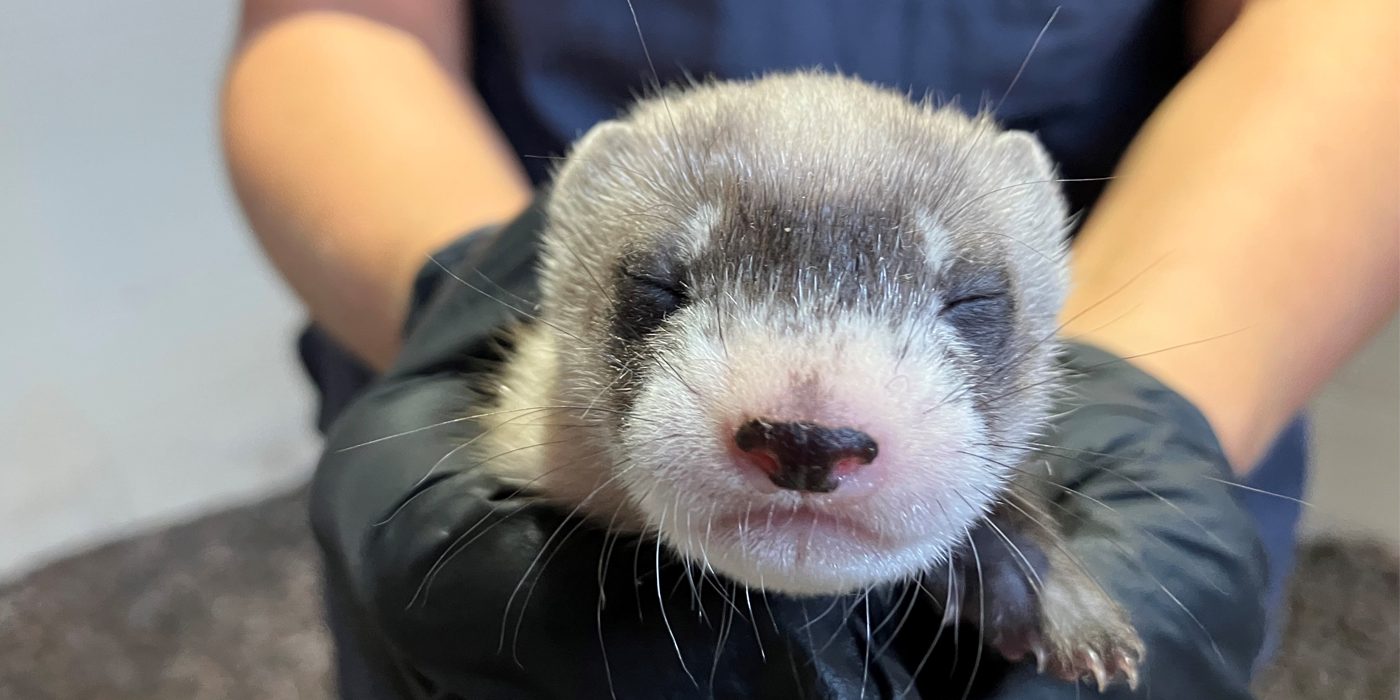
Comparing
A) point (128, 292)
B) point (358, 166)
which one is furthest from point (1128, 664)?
point (128, 292)

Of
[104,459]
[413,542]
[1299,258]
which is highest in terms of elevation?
[1299,258]

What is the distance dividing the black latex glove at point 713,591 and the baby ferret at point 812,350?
49 millimetres

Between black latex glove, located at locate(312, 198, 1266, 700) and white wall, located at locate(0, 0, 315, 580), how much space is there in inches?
72.8

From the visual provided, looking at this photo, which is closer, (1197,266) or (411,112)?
(1197,266)

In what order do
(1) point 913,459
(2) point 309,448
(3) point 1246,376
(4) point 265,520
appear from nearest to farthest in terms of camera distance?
(1) point 913,459, (3) point 1246,376, (4) point 265,520, (2) point 309,448

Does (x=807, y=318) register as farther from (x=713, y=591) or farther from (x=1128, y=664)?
(x=1128, y=664)

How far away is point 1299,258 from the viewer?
1.14 meters

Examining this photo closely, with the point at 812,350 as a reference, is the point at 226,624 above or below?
below

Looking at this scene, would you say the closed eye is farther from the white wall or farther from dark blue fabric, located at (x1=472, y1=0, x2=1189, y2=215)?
the white wall

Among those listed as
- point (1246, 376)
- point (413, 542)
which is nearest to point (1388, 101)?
point (1246, 376)

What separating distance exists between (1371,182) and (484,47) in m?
1.23

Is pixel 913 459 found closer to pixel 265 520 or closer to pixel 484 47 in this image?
pixel 484 47

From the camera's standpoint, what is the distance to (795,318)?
710 mm

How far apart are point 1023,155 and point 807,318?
40 cm
